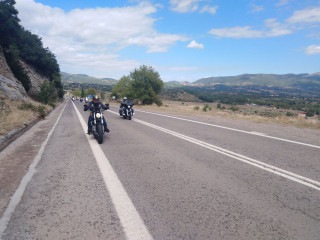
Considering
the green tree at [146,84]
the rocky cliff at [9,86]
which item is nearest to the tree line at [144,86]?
the green tree at [146,84]

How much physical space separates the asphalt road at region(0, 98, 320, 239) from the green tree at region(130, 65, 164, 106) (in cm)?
4793

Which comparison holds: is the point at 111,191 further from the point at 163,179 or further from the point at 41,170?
the point at 41,170

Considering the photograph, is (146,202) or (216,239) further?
(146,202)

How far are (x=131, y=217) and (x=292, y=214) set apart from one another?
2.16 m

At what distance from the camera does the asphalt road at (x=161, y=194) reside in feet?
9.06

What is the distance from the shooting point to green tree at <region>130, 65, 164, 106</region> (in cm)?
5422

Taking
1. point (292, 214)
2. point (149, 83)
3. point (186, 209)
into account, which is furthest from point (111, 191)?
point (149, 83)

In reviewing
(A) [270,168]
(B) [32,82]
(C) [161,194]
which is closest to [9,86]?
(C) [161,194]

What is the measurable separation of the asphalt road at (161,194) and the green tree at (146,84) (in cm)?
4793

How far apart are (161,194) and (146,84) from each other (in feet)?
172

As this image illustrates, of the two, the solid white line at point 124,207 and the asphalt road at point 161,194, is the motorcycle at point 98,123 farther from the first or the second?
the solid white line at point 124,207

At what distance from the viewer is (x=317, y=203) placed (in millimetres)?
3432

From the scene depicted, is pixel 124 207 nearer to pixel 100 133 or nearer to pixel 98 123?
pixel 100 133

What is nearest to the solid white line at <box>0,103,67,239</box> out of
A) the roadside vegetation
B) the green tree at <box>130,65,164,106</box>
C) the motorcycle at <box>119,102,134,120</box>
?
the motorcycle at <box>119,102,134,120</box>
